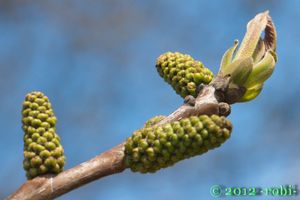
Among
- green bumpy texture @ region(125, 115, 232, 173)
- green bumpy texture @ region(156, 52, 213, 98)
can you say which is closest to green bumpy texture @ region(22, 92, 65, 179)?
green bumpy texture @ region(125, 115, 232, 173)

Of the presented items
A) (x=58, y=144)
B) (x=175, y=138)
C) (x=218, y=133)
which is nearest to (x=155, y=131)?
(x=175, y=138)

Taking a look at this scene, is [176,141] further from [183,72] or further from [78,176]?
[183,72]

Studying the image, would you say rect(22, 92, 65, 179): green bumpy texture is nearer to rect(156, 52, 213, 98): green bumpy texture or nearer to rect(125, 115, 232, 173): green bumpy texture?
rect(125, 115, 232, 173): green bumpy texture

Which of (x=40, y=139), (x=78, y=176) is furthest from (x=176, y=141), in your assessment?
(x=40, y=139)

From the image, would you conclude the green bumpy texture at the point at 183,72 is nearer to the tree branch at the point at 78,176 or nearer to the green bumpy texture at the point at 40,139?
the tree branch at the point at 78,176

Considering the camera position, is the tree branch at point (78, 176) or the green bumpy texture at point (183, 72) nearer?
the tree branch at point (78, 176)

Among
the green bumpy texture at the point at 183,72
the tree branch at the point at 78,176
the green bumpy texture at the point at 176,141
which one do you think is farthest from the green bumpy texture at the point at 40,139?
the green bumpy texture at the point at 183,72
